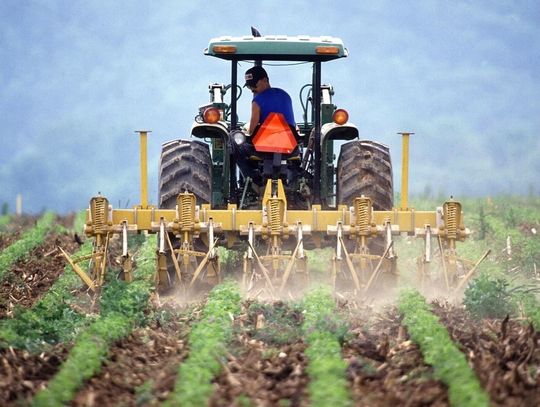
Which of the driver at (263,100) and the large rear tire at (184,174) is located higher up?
the driver at (263,100)

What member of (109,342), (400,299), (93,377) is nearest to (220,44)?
(400,299)

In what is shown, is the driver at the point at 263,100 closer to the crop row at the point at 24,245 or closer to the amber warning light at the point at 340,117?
the amber warning light at the point at 340,117

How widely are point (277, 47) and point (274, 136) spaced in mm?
969

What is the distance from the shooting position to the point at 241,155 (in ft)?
43.9

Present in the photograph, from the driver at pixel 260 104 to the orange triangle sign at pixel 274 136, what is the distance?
0.36 ft

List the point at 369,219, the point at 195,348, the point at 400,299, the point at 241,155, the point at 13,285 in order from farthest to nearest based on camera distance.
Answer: the point at 13,285 → the point at 241,155 → the point at 369,219 → the point at 400,299 → the point at 195,348

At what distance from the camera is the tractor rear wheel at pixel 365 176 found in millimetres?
13297

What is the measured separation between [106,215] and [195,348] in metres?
3.98

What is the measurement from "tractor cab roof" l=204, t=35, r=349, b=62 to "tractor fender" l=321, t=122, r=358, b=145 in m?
0.75

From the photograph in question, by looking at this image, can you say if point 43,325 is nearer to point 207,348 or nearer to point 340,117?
point 207,348

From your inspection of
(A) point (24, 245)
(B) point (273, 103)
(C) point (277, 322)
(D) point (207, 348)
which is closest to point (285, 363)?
(D) point (207, 348)

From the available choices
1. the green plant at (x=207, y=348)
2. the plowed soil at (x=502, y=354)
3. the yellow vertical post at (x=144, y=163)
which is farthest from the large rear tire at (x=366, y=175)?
the plowed soil at (x=502, y=354)

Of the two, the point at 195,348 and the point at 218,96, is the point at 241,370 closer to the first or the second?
the point at 195,348

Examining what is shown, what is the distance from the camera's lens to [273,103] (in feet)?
43.4
